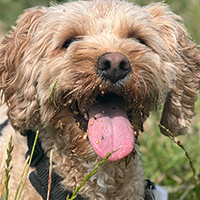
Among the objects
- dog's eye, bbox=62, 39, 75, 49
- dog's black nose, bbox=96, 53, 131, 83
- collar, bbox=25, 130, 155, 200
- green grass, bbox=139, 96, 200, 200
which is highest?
dog's black nose, bbox=96, 53, 131, 83

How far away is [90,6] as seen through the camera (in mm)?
3080

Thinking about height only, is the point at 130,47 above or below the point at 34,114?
above

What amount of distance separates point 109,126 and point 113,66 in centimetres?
41

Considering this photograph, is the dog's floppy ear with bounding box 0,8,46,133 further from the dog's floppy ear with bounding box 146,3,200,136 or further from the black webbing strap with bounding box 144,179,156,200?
the black webbing strap with bounding box 144,179,156,200

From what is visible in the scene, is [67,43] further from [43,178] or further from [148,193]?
[148,193]

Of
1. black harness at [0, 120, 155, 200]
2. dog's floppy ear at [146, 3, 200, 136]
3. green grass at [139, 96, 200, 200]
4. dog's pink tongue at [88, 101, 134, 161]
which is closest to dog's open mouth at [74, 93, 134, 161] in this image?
dog's pink tongue at [88, 101, 134, 161]

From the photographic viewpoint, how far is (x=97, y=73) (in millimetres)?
2570

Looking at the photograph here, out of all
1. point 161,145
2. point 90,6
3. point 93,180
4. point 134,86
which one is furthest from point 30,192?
point 161,145

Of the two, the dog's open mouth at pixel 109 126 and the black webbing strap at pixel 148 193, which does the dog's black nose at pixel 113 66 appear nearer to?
the dog's open mouth at pixel 109 126

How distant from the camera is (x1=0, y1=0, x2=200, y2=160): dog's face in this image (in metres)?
2.64

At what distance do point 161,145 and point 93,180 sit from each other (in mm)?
2077

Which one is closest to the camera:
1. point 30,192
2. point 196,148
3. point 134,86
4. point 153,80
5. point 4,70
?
point 134,86

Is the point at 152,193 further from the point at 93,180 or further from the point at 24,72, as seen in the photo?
the point at 24,72

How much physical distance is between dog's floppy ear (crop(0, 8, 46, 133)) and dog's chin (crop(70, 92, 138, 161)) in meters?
0.43
